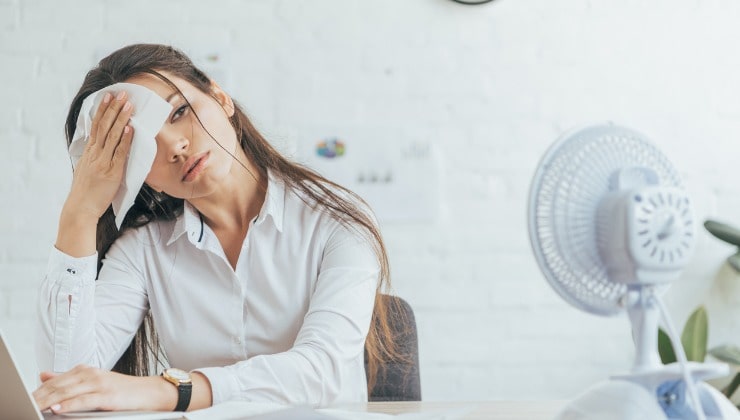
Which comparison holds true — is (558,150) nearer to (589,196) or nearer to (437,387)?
(589,196)

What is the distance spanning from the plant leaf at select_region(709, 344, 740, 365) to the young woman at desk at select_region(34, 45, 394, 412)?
1.18 m

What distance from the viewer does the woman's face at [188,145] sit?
143 centimetres

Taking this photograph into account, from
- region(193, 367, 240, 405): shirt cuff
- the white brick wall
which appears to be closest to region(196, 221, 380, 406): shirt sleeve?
region(193, 367, 240, 405): shirt cuff

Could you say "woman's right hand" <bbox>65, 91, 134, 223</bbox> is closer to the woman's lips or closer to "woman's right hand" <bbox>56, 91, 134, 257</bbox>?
"woman's right hand" <bbox>56, 91, 134, 257</bbox>

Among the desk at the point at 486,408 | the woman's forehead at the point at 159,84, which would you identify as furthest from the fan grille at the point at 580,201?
the woman's forehead at the point at 159,84

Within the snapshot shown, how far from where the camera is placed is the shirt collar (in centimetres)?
152

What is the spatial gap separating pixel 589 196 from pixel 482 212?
1744 millimetres

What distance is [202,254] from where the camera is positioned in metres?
1.56

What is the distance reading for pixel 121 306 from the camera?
155 cm

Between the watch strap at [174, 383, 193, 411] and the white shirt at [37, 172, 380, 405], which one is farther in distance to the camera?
the white shirt at [37, 172, 380, 405]

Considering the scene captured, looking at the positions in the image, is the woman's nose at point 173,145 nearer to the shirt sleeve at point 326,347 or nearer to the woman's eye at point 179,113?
the woman's eye at point 179,113

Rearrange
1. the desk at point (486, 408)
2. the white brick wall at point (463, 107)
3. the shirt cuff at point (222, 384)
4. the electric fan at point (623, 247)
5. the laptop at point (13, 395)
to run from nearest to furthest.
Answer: the electric fan at point (623, 247), the laptop at point (13, 395), the desk at point (486, 408), the shirt cuff at point (222, 384), the white brick wall at point (463, 107)

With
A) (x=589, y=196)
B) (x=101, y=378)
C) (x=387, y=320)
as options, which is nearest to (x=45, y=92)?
(x=387, y=320)

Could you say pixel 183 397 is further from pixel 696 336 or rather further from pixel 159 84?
pixel 696 336
